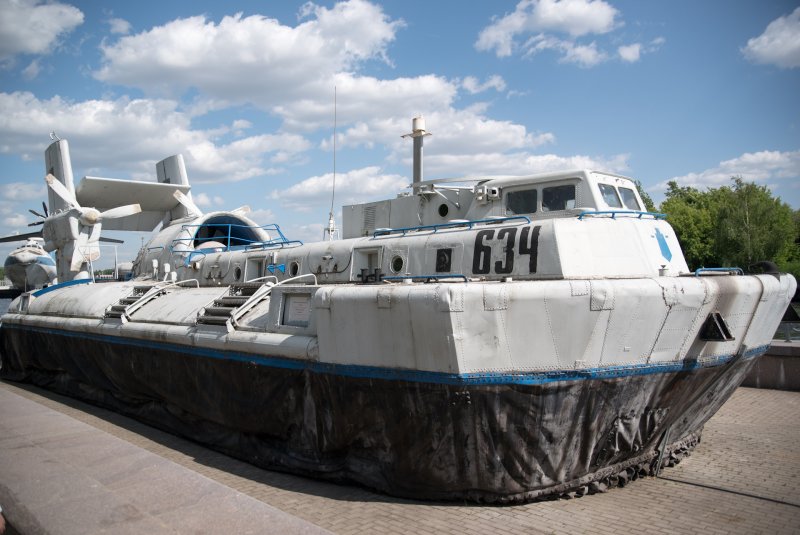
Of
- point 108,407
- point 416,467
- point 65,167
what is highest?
point 65,167

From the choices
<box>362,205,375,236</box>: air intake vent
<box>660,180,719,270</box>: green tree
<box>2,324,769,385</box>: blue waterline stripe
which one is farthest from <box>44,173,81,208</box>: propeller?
<box>660,180,719,270</box>: green tree

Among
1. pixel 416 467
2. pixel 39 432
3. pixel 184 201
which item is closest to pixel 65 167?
pixel 184 201

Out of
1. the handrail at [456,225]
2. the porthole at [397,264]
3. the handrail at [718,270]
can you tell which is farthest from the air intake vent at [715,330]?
the porthole at [397,264]

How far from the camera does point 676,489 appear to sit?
20.5ft

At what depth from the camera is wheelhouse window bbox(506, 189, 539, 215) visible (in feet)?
25.4

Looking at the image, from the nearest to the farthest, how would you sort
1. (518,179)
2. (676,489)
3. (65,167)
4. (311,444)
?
(676,489) → (311,444) → (518,179) → (65,167)

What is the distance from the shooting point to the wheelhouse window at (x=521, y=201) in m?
7.75

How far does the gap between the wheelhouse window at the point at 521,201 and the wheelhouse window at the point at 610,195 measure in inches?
31.9

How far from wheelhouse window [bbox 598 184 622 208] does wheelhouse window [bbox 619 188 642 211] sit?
17 cm

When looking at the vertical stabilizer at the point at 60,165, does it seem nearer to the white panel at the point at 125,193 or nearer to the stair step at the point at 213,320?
the white panel at the point at 125,193

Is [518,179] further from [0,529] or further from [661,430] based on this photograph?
[0,529]

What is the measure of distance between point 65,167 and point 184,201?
5398 millimetres

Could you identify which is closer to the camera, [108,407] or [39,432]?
[39,432]

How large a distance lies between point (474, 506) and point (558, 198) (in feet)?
12.4
